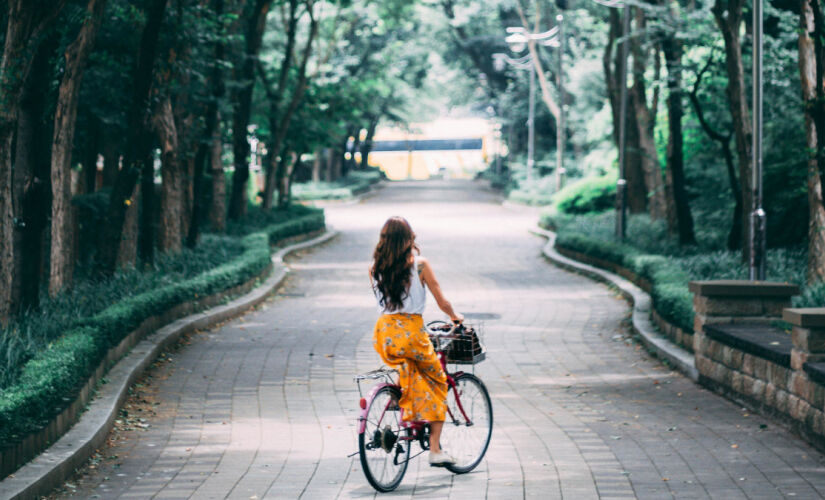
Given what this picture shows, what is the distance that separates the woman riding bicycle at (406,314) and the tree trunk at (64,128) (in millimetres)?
8075

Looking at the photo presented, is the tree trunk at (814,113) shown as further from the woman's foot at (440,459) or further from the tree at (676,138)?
the woman's foot at (440,459)

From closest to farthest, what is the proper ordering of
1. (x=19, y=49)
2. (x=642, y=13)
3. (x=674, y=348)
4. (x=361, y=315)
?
(x=19, y=49) < (x=674, y=348) < (x=361, y=315) < (x=642, y=13)

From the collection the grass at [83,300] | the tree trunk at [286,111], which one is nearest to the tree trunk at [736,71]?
the grass at [83,300]

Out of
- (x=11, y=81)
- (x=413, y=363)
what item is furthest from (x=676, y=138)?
(x=413, y=363)

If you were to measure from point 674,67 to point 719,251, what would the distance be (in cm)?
339

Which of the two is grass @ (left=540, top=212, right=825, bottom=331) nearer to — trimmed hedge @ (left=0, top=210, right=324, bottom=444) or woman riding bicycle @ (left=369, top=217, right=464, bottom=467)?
trimmed hedge @ (left=0, top=210, right=324, bottom=444)

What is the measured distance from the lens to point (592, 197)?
38.8 m

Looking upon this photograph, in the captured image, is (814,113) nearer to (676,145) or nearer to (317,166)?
(676,145)

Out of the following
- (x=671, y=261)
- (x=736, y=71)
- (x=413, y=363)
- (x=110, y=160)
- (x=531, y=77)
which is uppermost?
(x=531, y=77)

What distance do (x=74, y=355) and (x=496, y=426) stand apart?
3358 mm

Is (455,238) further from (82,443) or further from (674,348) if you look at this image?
(82,443)

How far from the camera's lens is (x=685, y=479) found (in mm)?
7379

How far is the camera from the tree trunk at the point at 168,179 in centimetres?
1928

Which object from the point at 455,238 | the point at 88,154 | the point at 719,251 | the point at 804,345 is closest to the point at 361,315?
the point at 719,251
